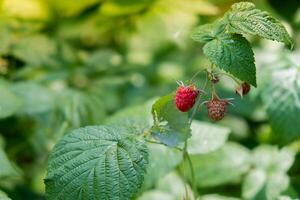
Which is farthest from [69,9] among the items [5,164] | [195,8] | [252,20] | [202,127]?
[252,20]

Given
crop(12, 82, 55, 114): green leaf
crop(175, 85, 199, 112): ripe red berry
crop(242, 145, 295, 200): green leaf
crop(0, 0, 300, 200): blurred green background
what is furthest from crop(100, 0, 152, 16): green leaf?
crop(175, 85, 199, 112): ripe red berry

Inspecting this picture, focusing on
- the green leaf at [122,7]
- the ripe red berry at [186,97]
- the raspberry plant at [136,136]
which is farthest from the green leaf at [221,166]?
the green leaf at [122,7]

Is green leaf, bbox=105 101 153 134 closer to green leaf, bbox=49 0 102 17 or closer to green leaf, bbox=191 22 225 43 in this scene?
green leaf, bbox=191 22 225 43

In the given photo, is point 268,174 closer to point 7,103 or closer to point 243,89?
point 243,89

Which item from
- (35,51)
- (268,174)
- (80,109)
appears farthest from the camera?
(35,51)

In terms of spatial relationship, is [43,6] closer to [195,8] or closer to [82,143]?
[195,8]

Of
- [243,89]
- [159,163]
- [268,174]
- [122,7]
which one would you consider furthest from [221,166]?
[122,7]
